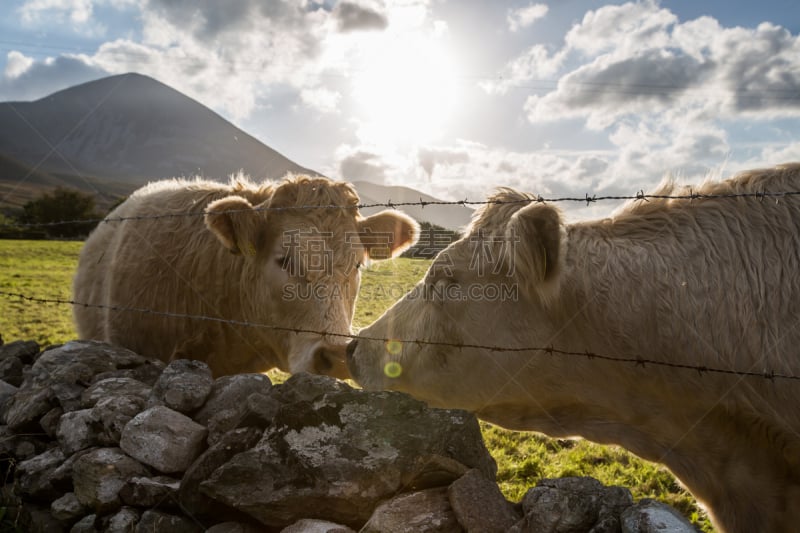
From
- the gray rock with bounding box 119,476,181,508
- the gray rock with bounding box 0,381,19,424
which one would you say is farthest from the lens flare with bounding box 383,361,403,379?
the gray rock with bounding box 0,381,19,424

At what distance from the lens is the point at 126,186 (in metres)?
180

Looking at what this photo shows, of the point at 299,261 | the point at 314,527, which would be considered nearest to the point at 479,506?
the point at 314,527

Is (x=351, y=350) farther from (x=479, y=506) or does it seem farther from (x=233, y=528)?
(x=479, y=506)

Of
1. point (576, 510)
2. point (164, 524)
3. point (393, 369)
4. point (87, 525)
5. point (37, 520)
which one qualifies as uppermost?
point (393, 369)

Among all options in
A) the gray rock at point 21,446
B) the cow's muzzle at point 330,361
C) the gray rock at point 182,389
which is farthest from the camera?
the cow's muzzle at point 330,361

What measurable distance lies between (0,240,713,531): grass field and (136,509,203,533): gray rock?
9.59 ft

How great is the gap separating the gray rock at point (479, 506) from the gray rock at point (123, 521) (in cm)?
159

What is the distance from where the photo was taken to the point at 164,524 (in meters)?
2.52

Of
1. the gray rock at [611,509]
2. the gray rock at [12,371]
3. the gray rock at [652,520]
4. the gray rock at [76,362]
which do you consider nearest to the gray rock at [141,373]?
the gray rock at [76,362]

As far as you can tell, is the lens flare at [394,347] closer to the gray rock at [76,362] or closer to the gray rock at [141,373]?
the gray rock at [141,373]

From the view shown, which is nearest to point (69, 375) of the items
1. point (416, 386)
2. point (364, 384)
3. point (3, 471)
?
point (3, 471)

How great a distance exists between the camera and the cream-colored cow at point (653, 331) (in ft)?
8.09

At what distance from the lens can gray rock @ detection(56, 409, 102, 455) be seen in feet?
10.0

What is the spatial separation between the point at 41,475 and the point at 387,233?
3.30 metres
